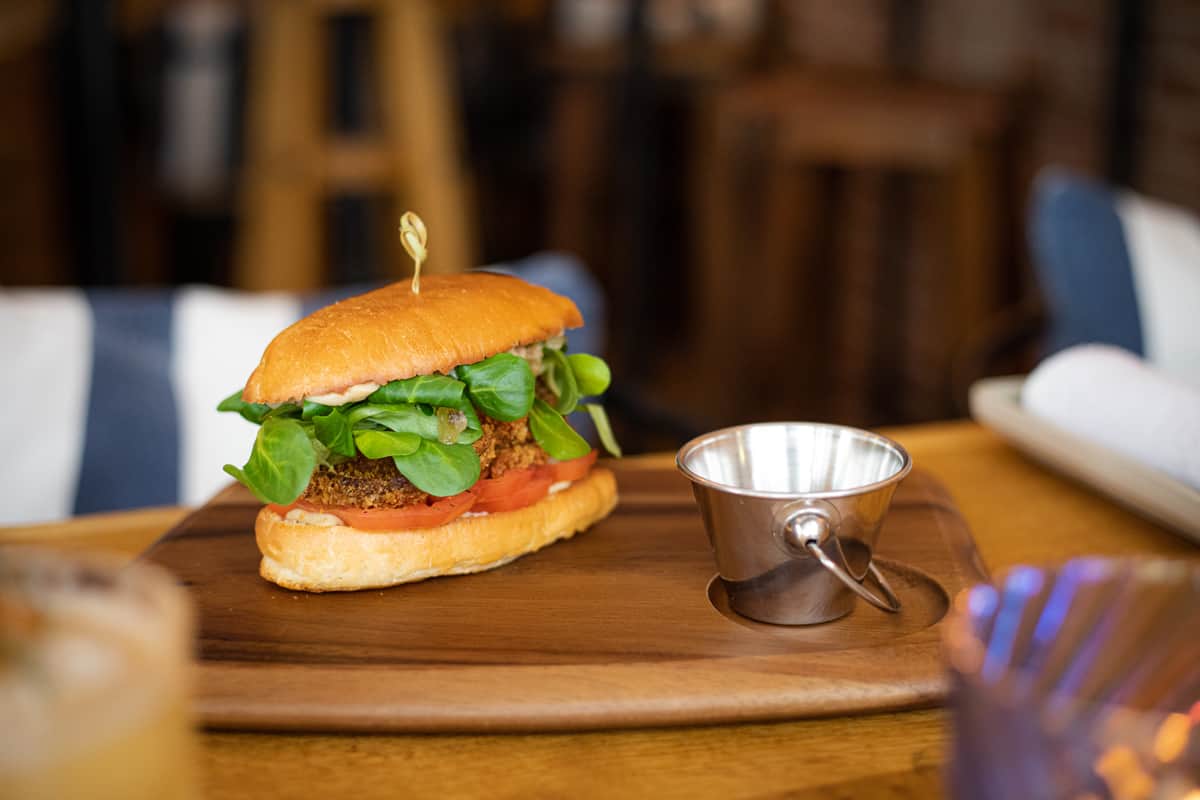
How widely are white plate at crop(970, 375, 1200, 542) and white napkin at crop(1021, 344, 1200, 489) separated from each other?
0.01m

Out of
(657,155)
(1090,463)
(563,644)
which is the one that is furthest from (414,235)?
(657,155)

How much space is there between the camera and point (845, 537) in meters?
1.00

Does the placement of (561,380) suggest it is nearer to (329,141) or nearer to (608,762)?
(608,762)

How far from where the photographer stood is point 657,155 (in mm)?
6176

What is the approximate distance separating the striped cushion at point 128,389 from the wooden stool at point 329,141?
1.14 m

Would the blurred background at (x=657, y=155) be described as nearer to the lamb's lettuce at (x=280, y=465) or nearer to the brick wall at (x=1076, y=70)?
the brick wall at (x=1076, y=70)

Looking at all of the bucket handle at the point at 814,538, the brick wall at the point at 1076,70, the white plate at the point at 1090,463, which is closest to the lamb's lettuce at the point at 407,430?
the bucket handle at the point at 814,538

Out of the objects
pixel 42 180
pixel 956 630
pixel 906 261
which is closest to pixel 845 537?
pixel 956 630

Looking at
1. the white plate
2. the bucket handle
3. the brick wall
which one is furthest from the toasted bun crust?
the brick wall

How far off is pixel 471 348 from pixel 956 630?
791 millimetres

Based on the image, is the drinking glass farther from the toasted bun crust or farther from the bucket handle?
the toasted bun crust

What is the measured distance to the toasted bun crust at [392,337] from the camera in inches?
47.0

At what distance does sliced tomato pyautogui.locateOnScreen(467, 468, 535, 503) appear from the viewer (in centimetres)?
129

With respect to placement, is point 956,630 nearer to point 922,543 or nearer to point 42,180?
point 922,543
